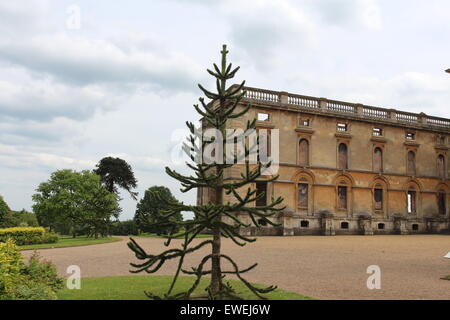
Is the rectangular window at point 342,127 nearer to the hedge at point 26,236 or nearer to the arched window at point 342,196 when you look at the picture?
the arched window at point 342,196

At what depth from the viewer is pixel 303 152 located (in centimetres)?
3706

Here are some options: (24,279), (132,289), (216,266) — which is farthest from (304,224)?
(24,279)

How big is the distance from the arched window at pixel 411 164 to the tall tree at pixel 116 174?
35065 millimetres

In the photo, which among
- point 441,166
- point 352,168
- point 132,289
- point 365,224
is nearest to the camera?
point 132,289

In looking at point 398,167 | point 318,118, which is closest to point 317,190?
point 318,118

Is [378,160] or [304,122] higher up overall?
[304,122]

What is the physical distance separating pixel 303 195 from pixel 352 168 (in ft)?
20.8

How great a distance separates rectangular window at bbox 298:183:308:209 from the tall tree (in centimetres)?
2712

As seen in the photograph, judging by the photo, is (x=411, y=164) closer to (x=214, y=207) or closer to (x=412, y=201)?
(x=412, y=201)
